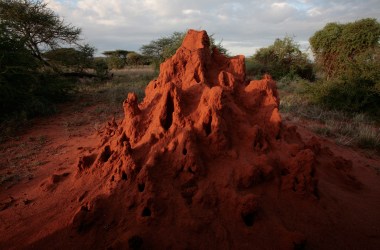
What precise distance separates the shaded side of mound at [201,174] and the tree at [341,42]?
35.8ft

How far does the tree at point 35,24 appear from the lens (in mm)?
12508

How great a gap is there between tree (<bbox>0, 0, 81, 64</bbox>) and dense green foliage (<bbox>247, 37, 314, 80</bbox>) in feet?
35.6

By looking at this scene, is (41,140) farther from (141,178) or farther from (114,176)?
(141,178)

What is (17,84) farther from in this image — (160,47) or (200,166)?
(160,47)

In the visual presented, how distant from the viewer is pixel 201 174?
8.88ft

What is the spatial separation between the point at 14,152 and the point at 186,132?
155 inches

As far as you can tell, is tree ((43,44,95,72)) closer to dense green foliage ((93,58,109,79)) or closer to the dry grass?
dense green foliage ((93,58,109,79))

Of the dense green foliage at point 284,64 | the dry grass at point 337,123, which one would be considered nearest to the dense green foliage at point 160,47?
the dense green foliage at point 284,64

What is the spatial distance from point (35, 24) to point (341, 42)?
14.9 metres

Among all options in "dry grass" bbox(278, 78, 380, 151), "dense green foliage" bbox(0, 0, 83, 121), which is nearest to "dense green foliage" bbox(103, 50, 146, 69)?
"dense green foliage" bbox(0, 0, 83, 121)

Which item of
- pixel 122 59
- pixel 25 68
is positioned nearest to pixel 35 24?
pixel 25 68

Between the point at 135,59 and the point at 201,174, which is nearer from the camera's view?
the point at 201,174

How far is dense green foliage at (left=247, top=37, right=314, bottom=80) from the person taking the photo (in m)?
17.8

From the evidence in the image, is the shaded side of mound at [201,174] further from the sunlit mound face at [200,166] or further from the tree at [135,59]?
the tree at [135,59]
